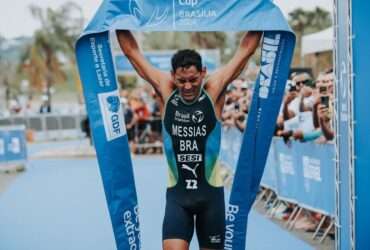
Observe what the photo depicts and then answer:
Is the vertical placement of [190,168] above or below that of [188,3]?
below

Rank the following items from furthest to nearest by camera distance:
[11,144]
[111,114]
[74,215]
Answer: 1. [11,144]
2. [74,215]
3. [111,114]

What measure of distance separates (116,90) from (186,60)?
0.68 metres

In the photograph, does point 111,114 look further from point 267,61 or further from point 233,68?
point 267,61

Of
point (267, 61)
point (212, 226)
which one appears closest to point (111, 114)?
A: point (212, 226)

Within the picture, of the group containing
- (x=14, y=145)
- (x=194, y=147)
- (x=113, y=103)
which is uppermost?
(x=113, y=103)

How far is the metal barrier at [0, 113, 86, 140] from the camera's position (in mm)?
36125

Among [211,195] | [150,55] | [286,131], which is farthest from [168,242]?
[150,55]

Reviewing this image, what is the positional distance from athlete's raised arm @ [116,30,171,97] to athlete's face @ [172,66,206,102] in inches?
5.8

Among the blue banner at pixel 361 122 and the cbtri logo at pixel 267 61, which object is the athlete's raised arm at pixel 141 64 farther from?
the blue banner at pixel 361 122

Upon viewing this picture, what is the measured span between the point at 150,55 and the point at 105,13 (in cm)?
2005

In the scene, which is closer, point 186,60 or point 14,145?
point 186,60

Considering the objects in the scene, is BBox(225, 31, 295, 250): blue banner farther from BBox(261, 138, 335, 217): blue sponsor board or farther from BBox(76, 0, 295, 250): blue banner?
BBox(261, 138, 335, 217): blue sponsor board

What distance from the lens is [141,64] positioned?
221 inches

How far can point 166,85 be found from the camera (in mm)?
5508
